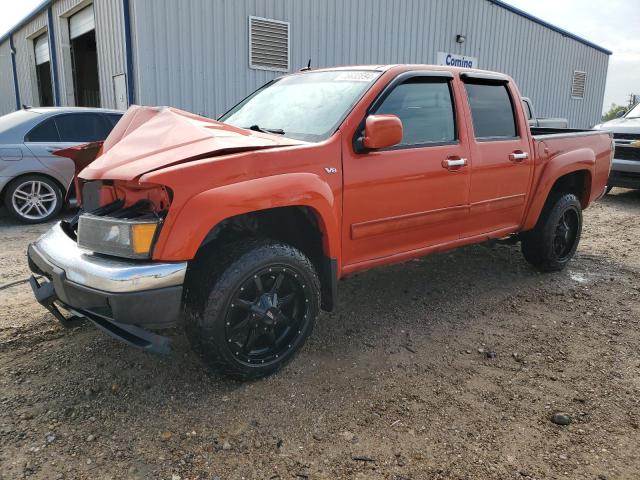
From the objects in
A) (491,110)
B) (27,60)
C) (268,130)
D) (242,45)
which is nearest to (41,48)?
(27,60)

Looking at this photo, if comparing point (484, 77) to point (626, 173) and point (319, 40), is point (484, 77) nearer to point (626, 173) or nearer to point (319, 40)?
point (626, 173)

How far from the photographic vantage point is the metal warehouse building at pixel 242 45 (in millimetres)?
9008

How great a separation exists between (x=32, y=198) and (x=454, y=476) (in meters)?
6.36

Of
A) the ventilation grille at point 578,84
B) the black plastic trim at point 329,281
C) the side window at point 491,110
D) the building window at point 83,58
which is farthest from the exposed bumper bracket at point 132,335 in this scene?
the ventilation grille at point 578,84

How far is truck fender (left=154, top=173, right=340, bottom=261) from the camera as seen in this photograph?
94.5 inches

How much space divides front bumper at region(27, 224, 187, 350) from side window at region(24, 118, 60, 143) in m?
4.82

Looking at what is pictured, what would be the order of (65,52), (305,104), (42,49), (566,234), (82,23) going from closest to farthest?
(305,104), (566,234), (82,23), (65,52), (42,49)

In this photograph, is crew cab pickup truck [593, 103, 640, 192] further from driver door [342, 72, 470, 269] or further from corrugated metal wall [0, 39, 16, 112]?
corrugated metal wall [0, 39, 16, 112]

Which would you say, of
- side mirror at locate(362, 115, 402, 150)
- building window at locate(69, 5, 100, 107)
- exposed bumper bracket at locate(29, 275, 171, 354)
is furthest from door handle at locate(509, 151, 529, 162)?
building window at locate(69, 5, 100, 107)

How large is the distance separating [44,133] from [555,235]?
6299 millimetres

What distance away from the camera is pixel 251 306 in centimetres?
274

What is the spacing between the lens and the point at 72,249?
2.65 m

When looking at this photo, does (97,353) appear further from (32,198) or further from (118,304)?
(32,198)

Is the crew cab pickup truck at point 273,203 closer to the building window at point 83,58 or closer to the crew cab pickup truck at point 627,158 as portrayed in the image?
the crew cab pickup truck at point 627,158
